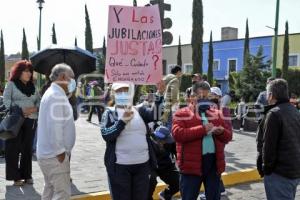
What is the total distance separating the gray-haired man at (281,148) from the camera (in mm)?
4824

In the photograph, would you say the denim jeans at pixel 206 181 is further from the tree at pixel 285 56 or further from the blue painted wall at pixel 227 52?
the blue painted wall at pixel 227 52

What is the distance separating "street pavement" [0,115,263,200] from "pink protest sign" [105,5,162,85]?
5.84 ft

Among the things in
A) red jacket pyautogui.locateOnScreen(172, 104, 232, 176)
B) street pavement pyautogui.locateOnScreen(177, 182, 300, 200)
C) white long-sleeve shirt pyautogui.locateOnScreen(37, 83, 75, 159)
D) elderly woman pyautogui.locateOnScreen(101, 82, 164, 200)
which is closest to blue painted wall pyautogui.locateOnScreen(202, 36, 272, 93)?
street pavement pyautogui.locateOnScreen(177, 182, 300, 200)

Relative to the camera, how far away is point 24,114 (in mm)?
6945

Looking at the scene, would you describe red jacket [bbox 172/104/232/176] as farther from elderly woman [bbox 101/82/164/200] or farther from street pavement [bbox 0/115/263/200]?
street pavement [bbox 0/115/263/200]

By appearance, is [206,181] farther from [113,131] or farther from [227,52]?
[227,52]

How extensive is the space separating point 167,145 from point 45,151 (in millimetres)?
1909

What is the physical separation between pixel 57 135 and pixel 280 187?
235 centimetres

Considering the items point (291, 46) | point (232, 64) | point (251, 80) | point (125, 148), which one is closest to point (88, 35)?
point (232, 64)

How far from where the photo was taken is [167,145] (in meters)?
6.19

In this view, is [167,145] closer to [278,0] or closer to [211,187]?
[211,187]

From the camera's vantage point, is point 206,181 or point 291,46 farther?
point 291,46

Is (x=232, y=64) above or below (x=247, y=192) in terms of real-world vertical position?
above

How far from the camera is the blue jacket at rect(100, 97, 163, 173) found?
4.70 metres
